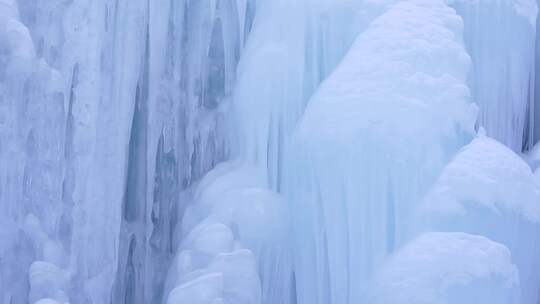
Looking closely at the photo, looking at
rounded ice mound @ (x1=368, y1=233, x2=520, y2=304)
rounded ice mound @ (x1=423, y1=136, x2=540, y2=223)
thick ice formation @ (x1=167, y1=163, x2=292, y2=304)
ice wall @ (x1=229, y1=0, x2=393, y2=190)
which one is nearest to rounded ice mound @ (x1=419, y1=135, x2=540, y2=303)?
rounded ice mound @ (x1=423, y1=136, x2=540, y2=223)

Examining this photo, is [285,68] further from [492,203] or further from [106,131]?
[492,203]

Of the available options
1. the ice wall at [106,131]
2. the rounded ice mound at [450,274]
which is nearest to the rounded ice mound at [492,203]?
the rounded ice mound at [450,274]

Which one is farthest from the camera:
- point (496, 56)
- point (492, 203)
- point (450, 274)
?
point (496, 56)

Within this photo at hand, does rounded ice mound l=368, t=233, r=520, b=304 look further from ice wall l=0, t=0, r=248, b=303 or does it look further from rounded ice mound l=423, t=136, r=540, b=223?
ice wall l=0, t=0, r=248, b=303

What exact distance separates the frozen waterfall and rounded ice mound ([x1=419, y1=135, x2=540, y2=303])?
0.04 feet

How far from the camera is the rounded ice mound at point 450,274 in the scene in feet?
17.8

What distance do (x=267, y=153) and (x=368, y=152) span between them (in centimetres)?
96

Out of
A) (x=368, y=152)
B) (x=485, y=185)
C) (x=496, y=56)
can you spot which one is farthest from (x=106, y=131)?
(x=496, y=56)

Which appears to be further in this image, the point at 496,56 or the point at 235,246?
the point at 496,56

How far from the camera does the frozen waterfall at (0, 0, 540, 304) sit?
5855 millimetres

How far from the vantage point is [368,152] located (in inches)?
235

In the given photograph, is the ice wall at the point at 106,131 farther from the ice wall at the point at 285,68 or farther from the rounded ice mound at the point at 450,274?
the rounded ice mound at the point at 450,274

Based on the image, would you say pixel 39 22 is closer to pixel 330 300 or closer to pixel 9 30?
pixel 9 30

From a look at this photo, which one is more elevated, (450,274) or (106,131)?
(106,131)
